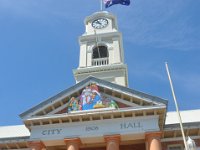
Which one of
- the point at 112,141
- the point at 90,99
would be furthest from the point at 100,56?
the point at 112,141

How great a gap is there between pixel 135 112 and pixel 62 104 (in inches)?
239

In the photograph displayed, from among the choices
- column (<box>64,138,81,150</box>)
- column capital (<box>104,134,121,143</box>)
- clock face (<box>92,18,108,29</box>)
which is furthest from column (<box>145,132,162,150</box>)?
clock face (<box>92,18,108,29</box>)

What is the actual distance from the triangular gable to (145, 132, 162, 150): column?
2288mm

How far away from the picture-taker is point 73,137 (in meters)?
29.3

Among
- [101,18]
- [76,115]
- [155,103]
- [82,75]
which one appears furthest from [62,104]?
[101,18]

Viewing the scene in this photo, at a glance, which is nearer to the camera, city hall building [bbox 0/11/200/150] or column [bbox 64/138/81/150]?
city hall building [bbox 0/11/200/150]

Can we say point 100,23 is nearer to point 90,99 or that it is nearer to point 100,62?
point 100,62

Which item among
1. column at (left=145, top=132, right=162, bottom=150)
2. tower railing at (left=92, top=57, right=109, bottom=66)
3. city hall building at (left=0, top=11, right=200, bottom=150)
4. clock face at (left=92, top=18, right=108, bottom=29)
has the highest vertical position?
clock face at (left=92, top=18, right=108, bottom=29)

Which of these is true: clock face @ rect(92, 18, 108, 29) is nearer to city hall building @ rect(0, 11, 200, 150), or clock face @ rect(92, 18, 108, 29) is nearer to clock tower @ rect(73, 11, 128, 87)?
clock tower @ rect(73, 11, 128, 87)

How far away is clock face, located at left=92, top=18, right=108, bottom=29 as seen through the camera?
5239cm

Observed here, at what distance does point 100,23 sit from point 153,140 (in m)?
28.0

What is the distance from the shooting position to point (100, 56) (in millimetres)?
48938

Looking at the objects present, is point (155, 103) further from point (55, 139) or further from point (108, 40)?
point (108, 40)

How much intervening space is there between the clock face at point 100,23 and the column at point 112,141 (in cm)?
2591
